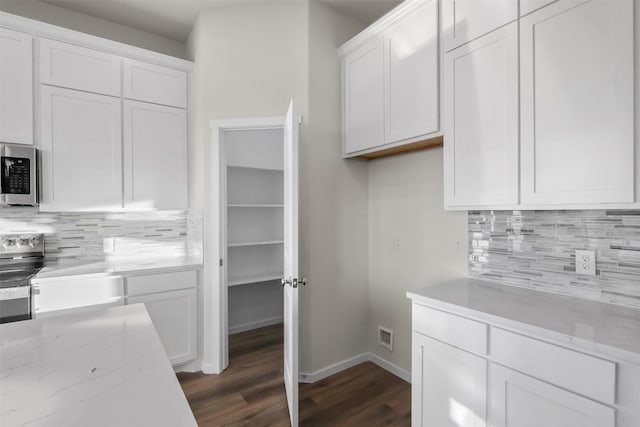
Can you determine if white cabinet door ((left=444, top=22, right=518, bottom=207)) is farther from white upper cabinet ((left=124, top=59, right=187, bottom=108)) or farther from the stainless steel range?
the stainless steel range

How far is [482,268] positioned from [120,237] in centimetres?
287

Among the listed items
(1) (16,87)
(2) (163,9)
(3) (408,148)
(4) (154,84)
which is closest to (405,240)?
(3) (408,148)

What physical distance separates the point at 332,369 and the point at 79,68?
3.02 meters

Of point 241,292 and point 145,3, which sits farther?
point 241,292

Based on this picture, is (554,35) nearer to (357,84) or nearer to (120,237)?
(357,84)

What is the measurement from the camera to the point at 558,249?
1682mm

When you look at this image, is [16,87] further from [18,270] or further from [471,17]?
[471,17]

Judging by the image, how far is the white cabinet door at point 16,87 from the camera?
219 cm

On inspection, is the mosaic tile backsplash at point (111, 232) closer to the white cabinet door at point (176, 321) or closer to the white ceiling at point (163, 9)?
the white cabinet door at point (176, 321)

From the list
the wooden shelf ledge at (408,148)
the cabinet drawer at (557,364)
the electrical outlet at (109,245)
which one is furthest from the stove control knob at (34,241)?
the cabinet drawer at (557,364)

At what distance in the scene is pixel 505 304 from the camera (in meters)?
1.51

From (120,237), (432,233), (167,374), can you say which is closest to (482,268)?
(432,233)

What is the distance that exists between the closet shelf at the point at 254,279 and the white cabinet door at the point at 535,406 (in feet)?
8.24

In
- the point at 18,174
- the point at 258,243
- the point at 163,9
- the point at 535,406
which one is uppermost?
the point at 163,9
